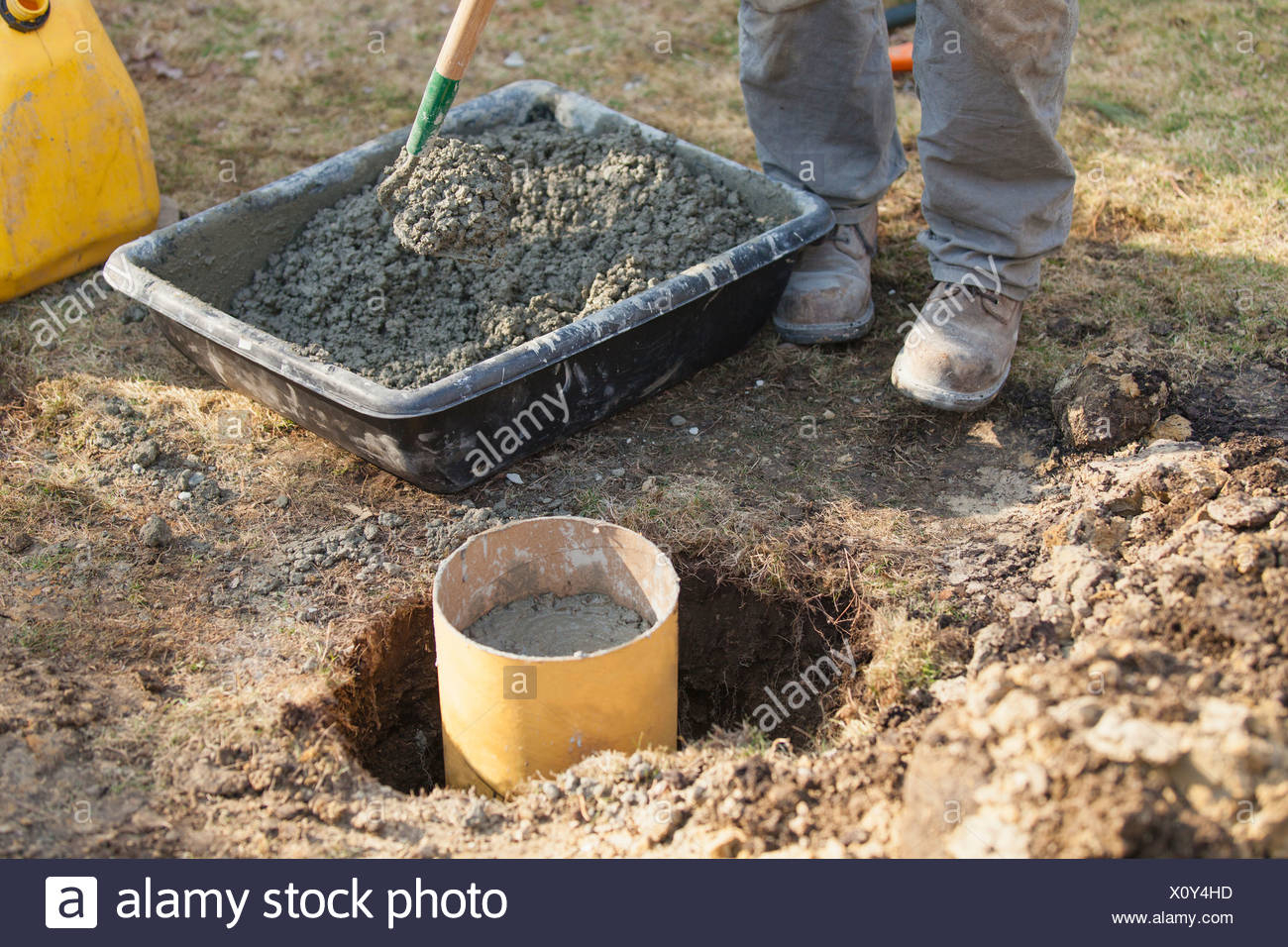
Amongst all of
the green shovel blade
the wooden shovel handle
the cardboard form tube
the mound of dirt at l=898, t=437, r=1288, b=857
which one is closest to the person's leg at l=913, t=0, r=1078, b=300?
the mound of dirt at l=898, t=437, r=1288, b=857

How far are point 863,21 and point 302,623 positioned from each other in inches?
85.0

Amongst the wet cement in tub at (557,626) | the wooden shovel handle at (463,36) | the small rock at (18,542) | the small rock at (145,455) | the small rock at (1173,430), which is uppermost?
the wooden shovel handle at (463,36)

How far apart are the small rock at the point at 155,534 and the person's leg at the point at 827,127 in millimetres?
1730

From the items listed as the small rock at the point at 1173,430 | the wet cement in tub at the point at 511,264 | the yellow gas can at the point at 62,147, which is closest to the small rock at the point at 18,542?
the wet cement in tub at the point at 511,264

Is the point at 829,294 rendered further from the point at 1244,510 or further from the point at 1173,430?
the point at 1244,510

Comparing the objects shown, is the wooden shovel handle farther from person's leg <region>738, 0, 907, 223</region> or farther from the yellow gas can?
the yellow gas can

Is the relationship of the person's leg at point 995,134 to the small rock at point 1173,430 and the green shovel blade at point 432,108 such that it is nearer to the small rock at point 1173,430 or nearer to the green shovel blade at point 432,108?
the small rock at point 1173,430

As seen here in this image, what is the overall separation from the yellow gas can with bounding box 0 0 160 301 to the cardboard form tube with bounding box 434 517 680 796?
2000mm

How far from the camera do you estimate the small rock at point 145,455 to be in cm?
289

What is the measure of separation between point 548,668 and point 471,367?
855mm

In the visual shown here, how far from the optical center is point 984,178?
9.36 feet
